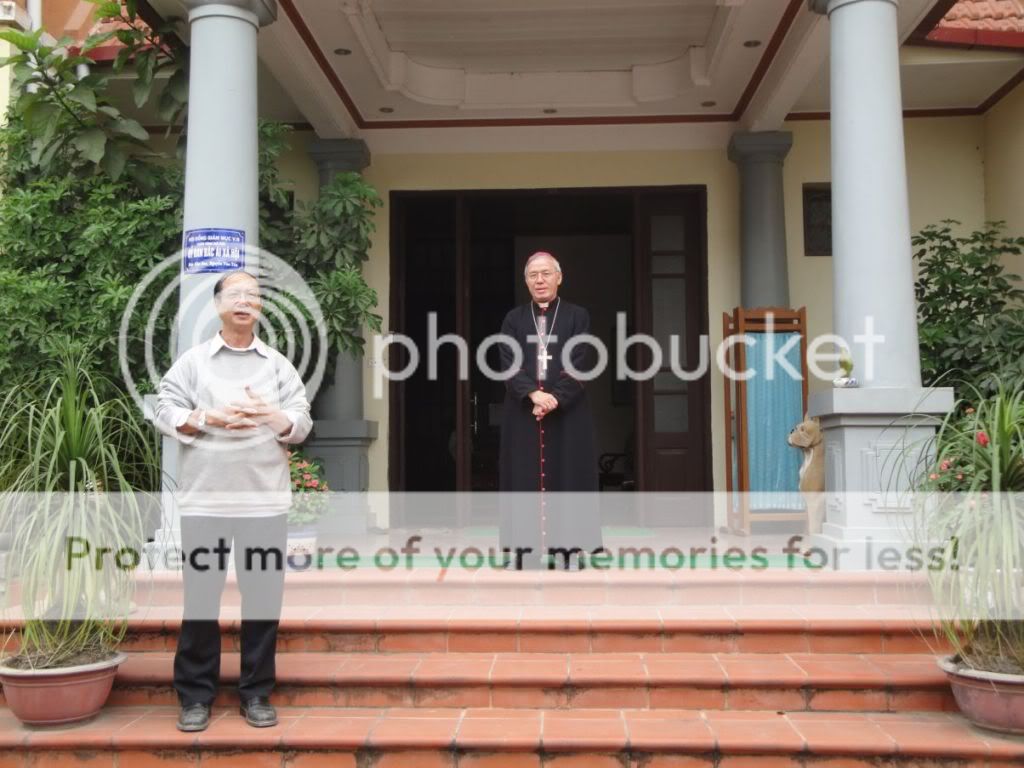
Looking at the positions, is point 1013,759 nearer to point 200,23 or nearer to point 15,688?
point 15,688

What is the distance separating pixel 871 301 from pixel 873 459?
74 cm

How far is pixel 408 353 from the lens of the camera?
7.61 metres

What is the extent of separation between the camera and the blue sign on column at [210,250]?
4.71m

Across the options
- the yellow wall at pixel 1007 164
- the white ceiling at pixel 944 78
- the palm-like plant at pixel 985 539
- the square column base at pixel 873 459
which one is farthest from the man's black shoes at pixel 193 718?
the yellow wall at pixel 1007 164

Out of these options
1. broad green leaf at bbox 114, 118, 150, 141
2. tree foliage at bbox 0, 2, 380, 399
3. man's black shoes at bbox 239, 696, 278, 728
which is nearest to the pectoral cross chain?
tree foliage at bbox 0, 2, 380, 399

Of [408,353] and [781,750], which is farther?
[408,353]

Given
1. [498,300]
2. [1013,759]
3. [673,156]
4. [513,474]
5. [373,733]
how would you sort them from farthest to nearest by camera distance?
[498,300], [673,156], [513,474], [373,733], [1013,759]

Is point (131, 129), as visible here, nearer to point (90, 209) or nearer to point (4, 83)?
point (90, 209)

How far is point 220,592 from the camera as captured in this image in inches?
130

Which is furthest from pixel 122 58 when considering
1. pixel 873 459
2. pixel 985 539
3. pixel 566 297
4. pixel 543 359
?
pixel 566 297

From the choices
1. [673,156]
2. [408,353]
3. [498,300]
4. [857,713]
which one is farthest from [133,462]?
A: [498,300]

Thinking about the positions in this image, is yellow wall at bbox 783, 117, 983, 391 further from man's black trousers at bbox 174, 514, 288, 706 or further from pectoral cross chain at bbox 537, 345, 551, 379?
man's black trousers at bbox 174, 514, 288, 706

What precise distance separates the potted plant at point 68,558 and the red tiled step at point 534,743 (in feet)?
0.57

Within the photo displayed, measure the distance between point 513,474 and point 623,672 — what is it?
1341 millimetres
